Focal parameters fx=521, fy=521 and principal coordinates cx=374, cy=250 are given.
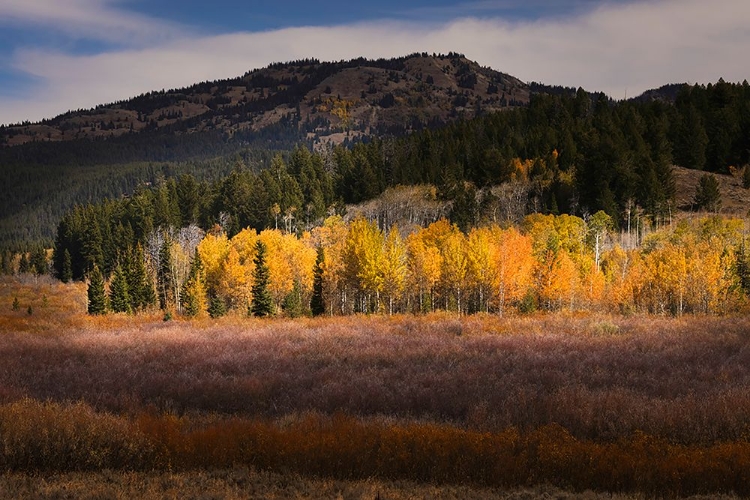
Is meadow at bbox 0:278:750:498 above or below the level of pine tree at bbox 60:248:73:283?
above

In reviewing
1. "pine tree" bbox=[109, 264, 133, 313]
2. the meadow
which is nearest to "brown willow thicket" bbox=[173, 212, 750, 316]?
"pine tree" bbox=[109, 264, 133, 313]

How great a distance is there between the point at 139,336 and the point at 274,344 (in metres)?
9.35

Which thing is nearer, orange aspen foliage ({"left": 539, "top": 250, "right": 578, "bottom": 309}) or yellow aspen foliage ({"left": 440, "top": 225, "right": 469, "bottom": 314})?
yellow aspen foliage ({"left": 440, "top": 225, "right": 469, "bottom": 314})

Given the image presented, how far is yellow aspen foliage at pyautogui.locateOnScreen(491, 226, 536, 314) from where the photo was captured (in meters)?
57.6

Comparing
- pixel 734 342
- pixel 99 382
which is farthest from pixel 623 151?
pixel 99 382

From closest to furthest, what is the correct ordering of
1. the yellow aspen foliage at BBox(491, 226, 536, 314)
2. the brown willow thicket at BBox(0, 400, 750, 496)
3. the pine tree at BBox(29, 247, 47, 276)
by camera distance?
the brown willow thicket at BBox(0, 400, 750, 496) → the yellow aspen foliage at BBox(491, 226, 536, 314) → the pine tree at BBox(29, 247, 47, 276)

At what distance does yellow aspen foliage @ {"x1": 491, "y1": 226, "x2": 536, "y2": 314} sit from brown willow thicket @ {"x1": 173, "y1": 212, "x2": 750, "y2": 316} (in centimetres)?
13

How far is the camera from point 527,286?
5975cm

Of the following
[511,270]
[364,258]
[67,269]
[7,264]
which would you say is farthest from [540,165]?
[7,264]

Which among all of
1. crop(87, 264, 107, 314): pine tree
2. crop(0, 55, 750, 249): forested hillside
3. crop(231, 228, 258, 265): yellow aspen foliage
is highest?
crop(0, 55, 750, 249): forested hillside

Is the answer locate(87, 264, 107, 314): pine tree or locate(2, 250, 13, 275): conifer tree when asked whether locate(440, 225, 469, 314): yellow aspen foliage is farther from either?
locate(2, 250, 13, 275): conifer tree

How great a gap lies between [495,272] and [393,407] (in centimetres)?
Result: 4238

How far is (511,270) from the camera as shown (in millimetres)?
58375

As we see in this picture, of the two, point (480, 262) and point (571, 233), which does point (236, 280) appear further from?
point (571, 233)
